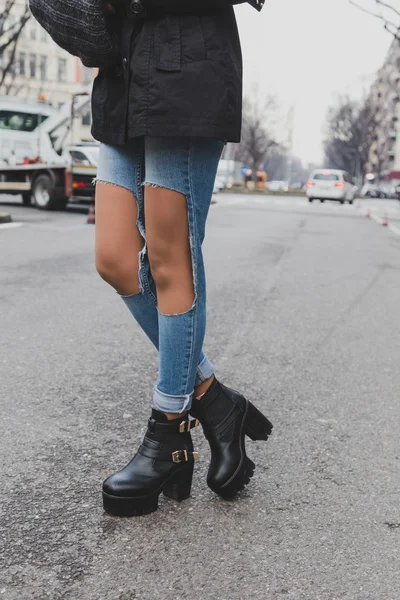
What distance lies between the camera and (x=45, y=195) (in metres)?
15.8

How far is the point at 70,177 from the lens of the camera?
1538cm

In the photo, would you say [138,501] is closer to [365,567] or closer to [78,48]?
[365,567]

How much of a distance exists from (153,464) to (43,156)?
50.9ft

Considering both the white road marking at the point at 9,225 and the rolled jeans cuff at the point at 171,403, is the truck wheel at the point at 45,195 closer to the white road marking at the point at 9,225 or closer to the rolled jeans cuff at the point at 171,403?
the white road marking at the point at 9,225

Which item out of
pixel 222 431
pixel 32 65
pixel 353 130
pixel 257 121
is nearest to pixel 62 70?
pixel 32 65

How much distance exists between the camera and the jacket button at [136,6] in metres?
1.70

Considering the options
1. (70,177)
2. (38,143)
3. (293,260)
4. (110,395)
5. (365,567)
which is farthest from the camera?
(38,143)

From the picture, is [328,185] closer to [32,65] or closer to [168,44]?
[32,65]

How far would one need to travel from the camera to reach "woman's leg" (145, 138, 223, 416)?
1.81 m

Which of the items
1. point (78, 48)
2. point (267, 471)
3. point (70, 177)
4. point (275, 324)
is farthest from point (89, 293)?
point (70, 177)

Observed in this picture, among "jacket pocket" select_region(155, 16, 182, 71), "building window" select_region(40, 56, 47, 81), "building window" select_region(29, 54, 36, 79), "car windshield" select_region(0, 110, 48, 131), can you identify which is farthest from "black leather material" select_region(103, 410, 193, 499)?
"building window" select_region(40, 56, 47, 81)

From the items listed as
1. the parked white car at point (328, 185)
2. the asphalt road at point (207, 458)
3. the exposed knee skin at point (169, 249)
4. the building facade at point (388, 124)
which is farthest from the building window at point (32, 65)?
the exposed knee skin at point (169, 249)

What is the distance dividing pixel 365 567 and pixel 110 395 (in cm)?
146

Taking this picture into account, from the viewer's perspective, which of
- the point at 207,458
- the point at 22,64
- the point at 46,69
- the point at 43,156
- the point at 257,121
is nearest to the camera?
the point at 207,458
